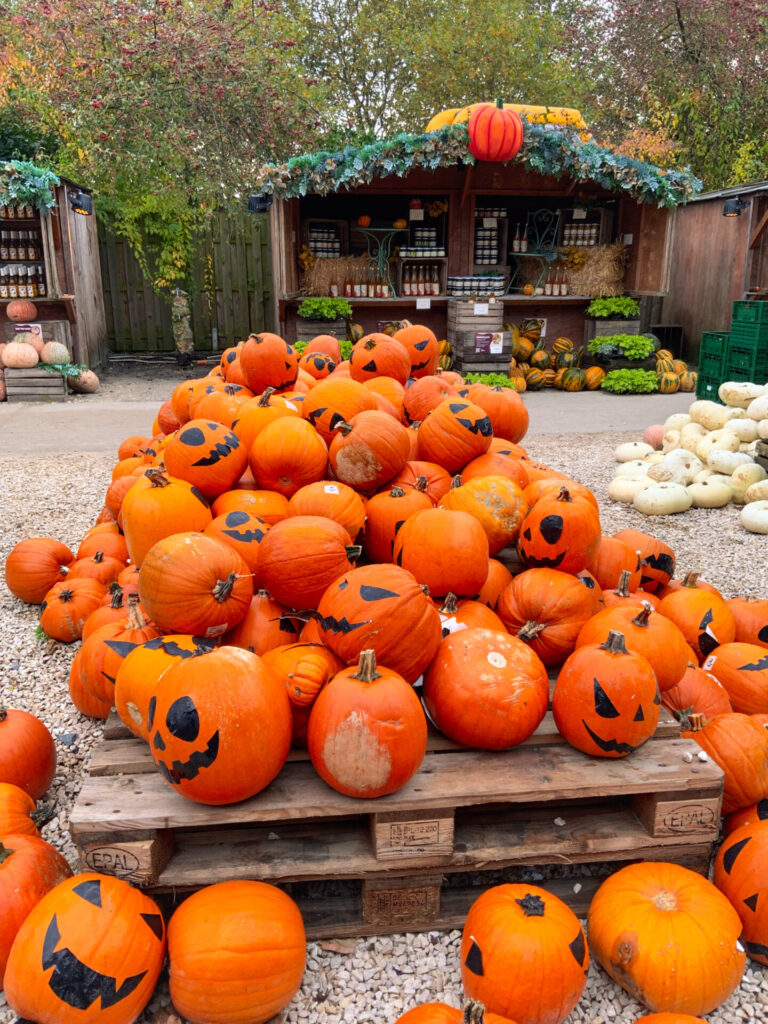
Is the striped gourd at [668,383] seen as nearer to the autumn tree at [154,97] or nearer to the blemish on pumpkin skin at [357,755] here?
the autumn tree at [154,97]

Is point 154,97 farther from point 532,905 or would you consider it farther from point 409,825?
point 532,905

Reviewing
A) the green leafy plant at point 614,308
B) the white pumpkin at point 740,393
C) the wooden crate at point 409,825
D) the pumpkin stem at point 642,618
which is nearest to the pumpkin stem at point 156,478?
the wooden crate at point 409,825

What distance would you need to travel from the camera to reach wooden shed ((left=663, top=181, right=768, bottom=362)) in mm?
12339

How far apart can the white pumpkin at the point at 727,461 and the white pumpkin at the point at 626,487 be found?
58 centimetres

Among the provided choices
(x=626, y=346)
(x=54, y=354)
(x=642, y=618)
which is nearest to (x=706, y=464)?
(x=642, y=618)

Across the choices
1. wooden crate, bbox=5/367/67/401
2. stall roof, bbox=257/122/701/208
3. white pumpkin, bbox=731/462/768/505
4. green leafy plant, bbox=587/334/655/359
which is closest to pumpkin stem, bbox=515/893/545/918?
white pumpkin, bbox=731/462/768/505

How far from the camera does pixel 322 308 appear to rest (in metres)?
11.6

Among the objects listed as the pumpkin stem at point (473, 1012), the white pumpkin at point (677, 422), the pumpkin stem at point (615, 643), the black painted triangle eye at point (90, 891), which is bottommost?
the black painted triangle eye at point (90, 891)

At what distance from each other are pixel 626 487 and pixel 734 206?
859cm

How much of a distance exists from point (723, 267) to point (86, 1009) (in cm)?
1450

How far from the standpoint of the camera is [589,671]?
6.73 ft

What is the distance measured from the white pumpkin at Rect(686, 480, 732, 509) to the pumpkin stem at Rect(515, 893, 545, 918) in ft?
15.8

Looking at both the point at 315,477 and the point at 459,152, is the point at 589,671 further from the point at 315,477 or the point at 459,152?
the point at 459,152

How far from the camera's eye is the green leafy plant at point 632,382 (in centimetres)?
1157
